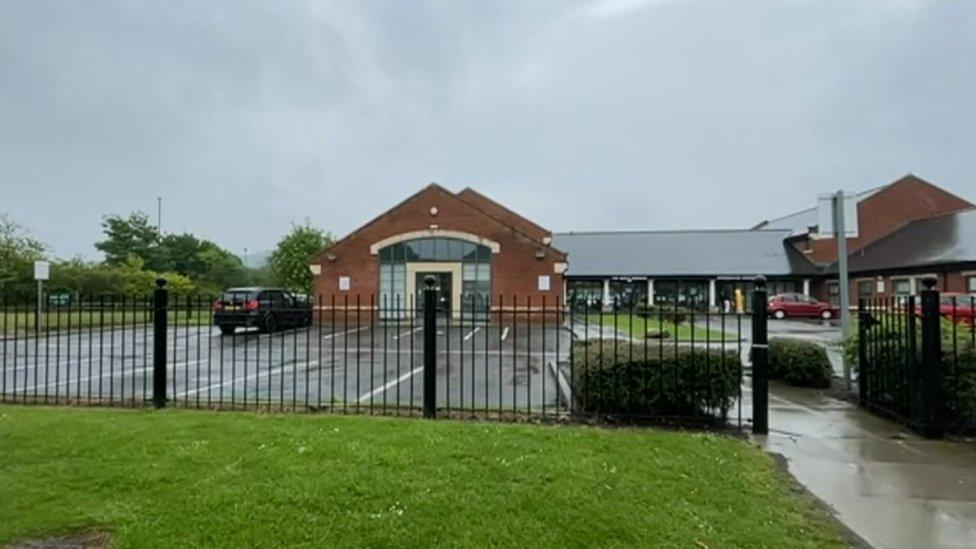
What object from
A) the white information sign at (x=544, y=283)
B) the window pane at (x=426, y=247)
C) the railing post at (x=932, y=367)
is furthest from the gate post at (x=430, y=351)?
the window pane at (x=426, y=247)

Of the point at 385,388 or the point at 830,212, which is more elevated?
the point at 830,212

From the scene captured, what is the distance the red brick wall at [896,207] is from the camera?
152 feet

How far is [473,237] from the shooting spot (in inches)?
1328

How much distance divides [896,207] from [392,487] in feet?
171

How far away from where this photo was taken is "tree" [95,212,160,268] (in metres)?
72.4

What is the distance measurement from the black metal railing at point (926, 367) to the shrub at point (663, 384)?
69.4 inches

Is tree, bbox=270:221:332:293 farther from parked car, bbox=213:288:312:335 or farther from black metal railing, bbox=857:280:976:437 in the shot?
black metal railing, bbox=857:280:976:437

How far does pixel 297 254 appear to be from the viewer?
5353 centimetres

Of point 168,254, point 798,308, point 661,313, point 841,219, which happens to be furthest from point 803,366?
point 168,254

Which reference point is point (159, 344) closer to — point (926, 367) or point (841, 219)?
point (926, 367)

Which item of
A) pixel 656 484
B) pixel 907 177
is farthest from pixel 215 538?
pixel 907 177

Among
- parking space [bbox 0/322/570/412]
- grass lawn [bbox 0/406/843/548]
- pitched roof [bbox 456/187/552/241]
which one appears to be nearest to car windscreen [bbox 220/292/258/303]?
parking space [bbox 0/322/570/412]

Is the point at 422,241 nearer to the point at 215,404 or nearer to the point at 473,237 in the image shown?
the point at 473,237

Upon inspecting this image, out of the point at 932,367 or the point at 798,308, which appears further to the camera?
the point at 798,308
